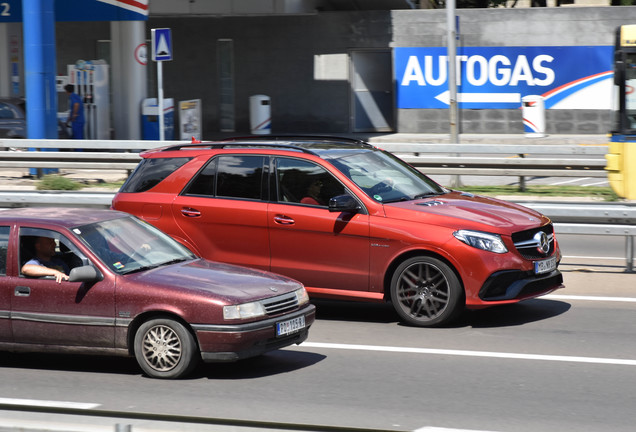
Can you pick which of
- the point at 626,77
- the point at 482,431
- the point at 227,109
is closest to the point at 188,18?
the point at 227,109

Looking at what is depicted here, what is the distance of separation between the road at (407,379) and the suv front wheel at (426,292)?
15 cm

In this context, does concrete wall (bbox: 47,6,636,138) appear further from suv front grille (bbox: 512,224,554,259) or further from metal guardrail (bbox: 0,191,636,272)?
suv front grille (bbox: 512,224,554,259)

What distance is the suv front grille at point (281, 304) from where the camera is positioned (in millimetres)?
6999

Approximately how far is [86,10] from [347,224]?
643 inches

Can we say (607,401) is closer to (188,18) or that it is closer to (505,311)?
(505,311)

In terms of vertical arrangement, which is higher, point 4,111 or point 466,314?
point 4,111

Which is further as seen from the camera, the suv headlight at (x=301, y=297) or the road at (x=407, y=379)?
the suv headlight at (x=301, y=297)

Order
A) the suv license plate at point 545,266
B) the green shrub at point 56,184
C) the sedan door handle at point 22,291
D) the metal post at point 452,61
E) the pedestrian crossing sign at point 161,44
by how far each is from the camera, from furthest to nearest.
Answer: the metal post at point 452,61
the pedestrian crossing sign at point 161,44
the green shrub at point 56,184
the suv license plate at point 545,266
the sedan door handle at point 22,291

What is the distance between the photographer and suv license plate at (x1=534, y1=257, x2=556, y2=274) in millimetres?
8695

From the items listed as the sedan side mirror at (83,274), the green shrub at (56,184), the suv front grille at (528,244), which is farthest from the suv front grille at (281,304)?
the green shrub at (56,184)

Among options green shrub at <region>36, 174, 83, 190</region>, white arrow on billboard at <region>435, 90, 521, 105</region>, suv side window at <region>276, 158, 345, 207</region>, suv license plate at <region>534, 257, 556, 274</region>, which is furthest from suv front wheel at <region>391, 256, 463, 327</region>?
white arrow on billboard at <region>435, 90, 521, 105</region>

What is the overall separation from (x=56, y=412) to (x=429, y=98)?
27.9 metres

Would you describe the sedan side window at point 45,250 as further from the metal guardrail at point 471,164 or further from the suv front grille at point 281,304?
the metal guardrail at point 471,164

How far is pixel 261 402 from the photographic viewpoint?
6.41 meters
